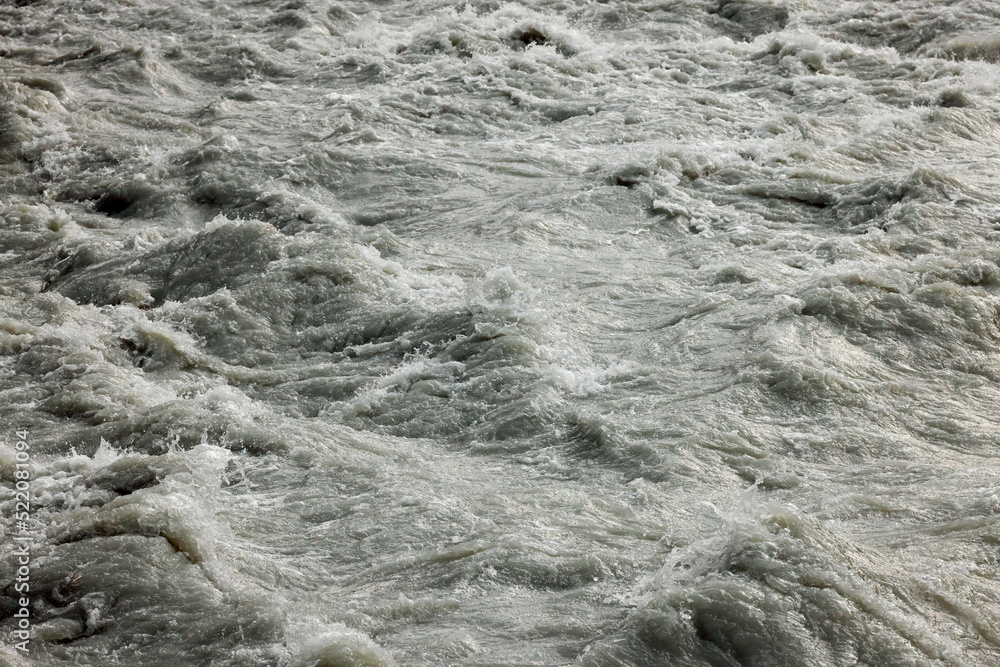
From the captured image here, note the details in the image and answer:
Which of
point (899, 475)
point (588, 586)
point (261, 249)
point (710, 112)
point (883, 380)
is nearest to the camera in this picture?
point (588, 586)

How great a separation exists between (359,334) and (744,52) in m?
7.30

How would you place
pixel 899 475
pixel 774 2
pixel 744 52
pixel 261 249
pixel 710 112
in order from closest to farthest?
1. pixel 899 475
2. pixel 261 249
3. pixel 710 112
4. pixel 744 52
5. pixel 774 2

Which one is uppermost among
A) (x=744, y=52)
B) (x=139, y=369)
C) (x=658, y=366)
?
(x=744, y=52)

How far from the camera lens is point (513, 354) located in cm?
584

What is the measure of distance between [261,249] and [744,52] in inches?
276

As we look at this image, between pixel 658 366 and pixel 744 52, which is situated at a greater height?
pixel 744 52

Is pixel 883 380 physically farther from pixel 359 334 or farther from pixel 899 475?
pixel 359 334

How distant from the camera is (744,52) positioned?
11383mm

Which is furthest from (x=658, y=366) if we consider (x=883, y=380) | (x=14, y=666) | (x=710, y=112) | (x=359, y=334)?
(x=710, y=112)

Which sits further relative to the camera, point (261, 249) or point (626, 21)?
point (626, 21)

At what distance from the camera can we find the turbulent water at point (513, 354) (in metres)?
3.83

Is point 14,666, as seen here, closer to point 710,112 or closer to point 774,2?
point 710,112

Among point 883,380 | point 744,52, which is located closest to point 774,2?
point 744,52

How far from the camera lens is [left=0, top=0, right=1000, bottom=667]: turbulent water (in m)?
3.83
